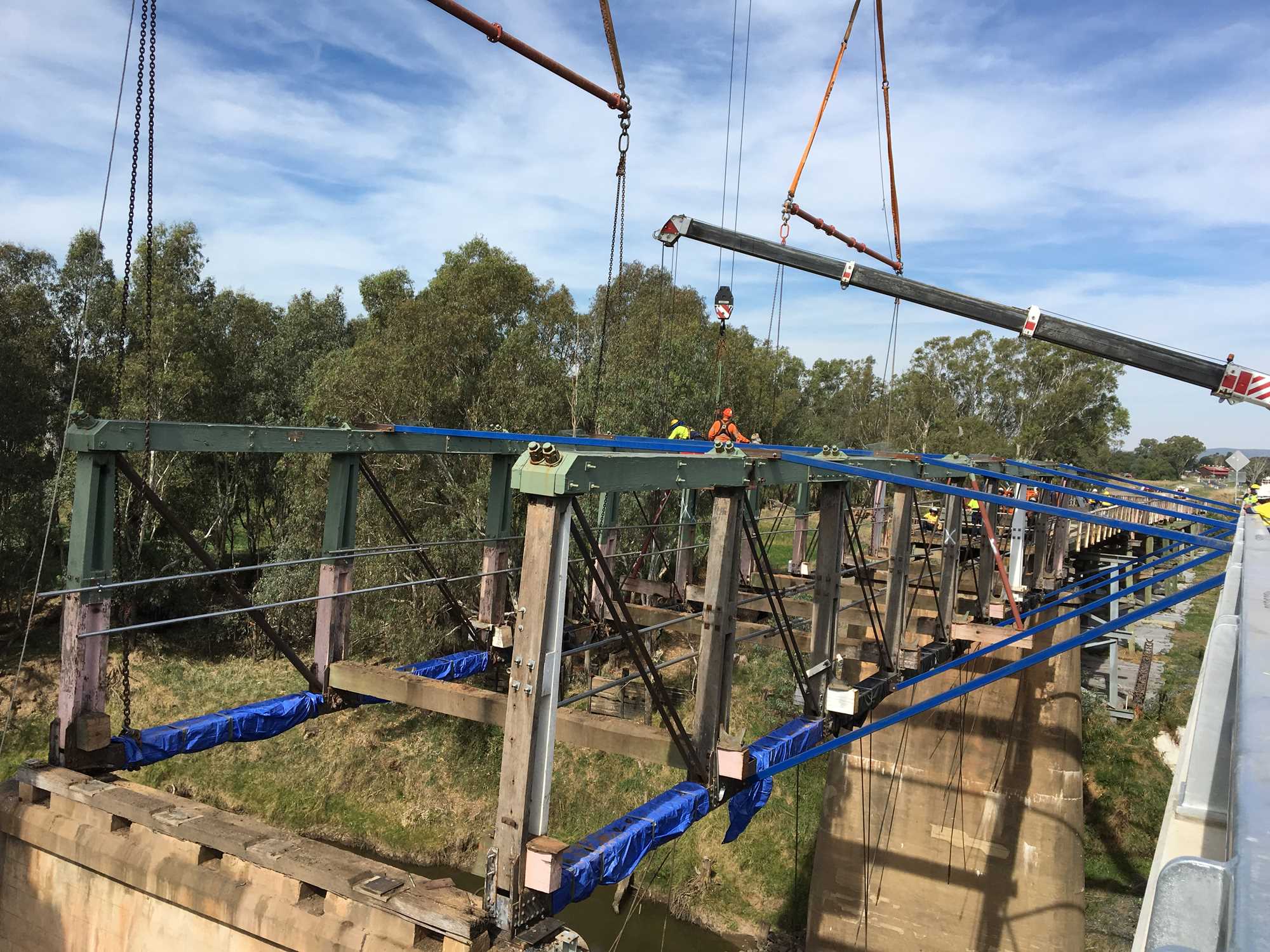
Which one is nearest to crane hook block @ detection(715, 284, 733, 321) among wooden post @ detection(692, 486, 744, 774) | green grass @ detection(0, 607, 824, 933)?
wooden post @ detection(692, 486, 744, 774)

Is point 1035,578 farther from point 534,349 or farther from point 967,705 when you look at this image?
point 534,349

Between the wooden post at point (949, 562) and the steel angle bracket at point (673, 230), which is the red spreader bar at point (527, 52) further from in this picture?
the wooden post at point (949, 562)

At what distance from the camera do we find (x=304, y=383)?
3541cm

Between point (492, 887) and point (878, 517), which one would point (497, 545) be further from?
point (878, 517)

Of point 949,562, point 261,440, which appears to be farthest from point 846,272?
point 261,440

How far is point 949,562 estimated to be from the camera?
1342 centimetres

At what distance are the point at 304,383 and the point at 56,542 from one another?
1042 cm

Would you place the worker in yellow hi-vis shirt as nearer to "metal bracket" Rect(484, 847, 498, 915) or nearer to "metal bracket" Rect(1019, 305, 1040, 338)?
"metal bracket" Rect(1019, 305, 1040, 338)

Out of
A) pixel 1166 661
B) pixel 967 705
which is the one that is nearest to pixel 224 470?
pixel 967 705

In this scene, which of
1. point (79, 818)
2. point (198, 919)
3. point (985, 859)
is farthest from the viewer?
point (985, 859)

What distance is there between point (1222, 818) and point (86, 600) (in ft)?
25.9

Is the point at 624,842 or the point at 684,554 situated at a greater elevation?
the point at 684,554

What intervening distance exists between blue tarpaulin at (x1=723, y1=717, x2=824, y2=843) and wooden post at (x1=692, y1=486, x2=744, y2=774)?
57 cm

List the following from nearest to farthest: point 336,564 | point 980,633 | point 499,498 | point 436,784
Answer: point 336,564 → point 499,498 → point 980,633 → point 436,784
